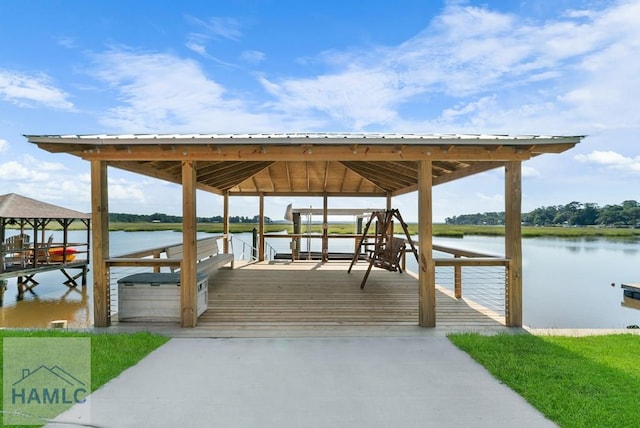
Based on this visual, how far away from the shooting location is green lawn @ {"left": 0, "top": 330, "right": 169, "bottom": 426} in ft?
10.7

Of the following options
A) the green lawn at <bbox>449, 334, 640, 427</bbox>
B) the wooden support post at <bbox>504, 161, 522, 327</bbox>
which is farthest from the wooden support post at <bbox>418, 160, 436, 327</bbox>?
the wooden support post at <bbox>504, 161, 522, 327</bbox>

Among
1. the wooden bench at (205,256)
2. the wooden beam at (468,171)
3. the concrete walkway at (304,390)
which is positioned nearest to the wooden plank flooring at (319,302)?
the wooden bench at (205,256)

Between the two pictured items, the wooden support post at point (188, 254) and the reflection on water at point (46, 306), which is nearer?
the wooden support post at point (188, 254)

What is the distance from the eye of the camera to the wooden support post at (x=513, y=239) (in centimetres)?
473

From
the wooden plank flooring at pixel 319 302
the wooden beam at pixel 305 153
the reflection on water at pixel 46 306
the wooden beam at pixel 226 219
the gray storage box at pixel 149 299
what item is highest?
the wooden beam at pixel 305 153

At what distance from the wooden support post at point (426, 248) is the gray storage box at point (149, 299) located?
3096 millimetres

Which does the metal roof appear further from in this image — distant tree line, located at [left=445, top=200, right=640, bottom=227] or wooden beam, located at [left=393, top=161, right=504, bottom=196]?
distant tree line, located at [left=445, top=200, right=640, bottom=227]

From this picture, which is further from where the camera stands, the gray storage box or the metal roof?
the gray storage box

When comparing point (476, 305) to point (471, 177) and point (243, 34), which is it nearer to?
point (471, 177)

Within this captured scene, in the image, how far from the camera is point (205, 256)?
7609 mm

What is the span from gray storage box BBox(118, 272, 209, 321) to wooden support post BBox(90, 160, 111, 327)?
201 mm

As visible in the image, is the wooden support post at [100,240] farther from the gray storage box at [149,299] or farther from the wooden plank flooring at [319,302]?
the wooden plank flooring at [319,302]

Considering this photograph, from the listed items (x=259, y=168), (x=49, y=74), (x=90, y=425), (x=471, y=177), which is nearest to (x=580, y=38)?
(x=471, y=177)

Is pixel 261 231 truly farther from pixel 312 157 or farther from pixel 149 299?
pixel 312 157
